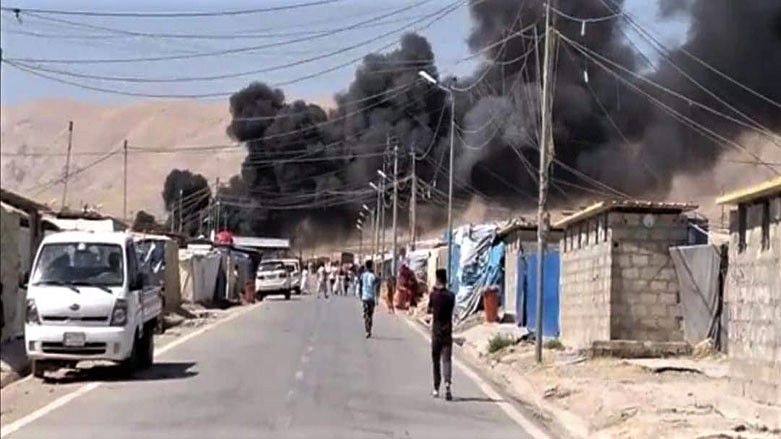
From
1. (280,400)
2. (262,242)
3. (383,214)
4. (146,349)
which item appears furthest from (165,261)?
(262,242)

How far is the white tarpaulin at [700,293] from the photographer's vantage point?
27.4 metres

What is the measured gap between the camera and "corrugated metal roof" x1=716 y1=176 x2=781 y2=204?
1866 cm

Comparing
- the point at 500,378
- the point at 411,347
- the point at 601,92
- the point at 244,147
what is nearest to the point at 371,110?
the point at 244,147

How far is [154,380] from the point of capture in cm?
2247

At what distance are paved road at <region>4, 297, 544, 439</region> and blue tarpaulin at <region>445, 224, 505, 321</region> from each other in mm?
17460

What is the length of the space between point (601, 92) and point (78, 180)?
70726 millimetres

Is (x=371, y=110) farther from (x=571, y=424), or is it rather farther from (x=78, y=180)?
(x=571, y=424)

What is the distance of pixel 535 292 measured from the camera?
38219 mm

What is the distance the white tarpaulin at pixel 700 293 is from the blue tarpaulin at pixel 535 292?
5.74m

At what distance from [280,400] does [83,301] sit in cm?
379

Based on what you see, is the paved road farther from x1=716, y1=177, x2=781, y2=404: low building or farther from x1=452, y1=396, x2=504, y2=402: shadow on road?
x1=716, y1=177, x2=781, y2=404: low building

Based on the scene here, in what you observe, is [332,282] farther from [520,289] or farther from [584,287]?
[584,287]

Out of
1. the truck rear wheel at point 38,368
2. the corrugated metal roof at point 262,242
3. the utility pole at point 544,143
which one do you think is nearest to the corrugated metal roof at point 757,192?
the utility pole at point 544,143

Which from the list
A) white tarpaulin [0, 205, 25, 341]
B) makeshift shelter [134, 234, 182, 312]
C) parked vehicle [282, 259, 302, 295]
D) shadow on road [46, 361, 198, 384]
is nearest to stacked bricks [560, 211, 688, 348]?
shadow on road [46, 361, 198, 384]
